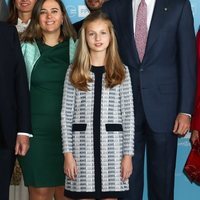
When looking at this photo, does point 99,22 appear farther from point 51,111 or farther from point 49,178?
point 49,178

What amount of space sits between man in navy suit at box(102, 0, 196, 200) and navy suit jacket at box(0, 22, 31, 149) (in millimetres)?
598

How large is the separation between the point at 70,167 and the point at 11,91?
0.48 m

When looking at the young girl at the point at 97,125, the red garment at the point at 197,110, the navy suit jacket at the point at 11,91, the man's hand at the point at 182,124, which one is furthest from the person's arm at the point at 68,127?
the red garment at the point at 197,110

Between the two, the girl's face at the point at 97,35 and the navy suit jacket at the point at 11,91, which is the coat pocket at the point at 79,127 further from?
the girl's face at the point at 97,35

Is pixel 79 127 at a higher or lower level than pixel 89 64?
lower

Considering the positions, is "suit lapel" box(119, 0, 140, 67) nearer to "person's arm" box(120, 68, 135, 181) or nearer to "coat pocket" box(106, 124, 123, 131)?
"person's arm" box(120, 68, 135, 181)

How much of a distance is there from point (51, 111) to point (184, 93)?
2.36 ft

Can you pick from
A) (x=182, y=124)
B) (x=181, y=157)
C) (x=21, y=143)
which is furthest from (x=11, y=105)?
(x=181, y=157)

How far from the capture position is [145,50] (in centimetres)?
274

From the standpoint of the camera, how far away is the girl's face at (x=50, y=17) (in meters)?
2.84

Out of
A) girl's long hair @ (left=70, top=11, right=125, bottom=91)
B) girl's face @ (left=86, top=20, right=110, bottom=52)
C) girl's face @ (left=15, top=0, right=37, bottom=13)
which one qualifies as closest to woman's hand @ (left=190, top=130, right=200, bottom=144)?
girl's long hair @ (left=70, top=11, right=125, bottom=91)

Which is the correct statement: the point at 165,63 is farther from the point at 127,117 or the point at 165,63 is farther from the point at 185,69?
the point at 127,117

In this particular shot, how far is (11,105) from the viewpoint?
2.49 metres

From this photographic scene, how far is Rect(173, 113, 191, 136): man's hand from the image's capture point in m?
2.70
